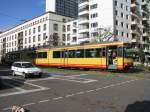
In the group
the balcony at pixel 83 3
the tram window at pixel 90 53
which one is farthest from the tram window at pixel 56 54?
the balcony at pixel 83 3

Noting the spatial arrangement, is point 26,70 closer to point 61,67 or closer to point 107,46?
point 107,46

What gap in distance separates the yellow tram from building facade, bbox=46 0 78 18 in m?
75.8

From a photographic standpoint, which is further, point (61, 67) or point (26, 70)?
point (61, 67)

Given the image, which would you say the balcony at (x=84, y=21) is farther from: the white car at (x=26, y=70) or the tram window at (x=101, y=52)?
the white car at (x=26, y=70)

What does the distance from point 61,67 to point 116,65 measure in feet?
36.1

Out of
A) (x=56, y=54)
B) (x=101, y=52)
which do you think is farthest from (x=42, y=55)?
(x=101, y=52)

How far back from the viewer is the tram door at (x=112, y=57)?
25309mm

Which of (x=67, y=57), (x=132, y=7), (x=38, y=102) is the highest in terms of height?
(x=132, y=7)

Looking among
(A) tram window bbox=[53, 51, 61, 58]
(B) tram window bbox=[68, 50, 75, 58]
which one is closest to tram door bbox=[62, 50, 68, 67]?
(B) tram window bbox=[68, 50, 75, 58]

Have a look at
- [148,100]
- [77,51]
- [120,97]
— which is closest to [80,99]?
[120,97]

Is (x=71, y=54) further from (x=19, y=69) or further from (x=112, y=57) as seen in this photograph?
(x=19, y=69)

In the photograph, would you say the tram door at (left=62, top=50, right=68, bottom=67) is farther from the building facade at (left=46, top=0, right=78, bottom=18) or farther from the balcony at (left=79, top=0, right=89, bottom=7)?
the building facade at (left=46, top=0, right=78, bottom=18)

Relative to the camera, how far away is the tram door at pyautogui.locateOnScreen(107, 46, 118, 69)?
2531cm

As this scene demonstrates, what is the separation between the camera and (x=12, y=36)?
121250 mm
